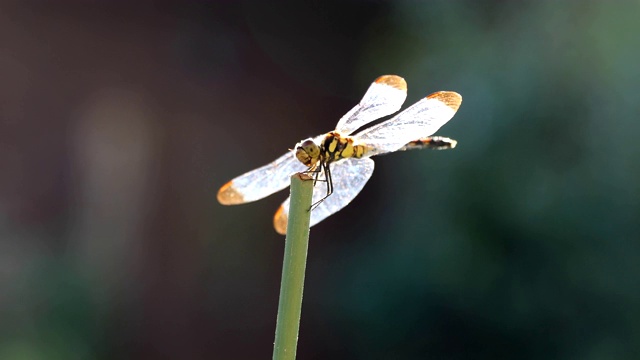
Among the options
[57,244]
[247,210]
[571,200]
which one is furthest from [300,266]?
[57,244]

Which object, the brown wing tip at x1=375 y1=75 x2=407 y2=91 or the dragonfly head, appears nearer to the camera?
the dragonfly head

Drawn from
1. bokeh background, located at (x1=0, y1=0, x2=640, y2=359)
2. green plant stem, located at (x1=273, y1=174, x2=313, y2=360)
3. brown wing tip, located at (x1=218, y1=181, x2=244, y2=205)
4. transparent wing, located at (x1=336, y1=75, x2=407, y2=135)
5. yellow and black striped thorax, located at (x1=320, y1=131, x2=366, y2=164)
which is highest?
bokeh background, located at (x1=0, y1=0, x2=640, y2=359)

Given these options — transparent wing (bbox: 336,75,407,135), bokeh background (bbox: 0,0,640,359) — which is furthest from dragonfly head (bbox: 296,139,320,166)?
bokeh background (bbox: 0,0,640,359)

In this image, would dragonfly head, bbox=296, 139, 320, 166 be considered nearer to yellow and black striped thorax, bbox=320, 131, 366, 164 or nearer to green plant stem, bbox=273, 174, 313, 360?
yellow and black striped thorax, bbox=320, 131, 366, 164

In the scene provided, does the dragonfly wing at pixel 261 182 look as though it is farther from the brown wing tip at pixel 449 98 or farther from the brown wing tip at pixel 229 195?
the brown wing tip at pixel 449 98

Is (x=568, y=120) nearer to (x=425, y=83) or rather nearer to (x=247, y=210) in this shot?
(x=425, y=83)

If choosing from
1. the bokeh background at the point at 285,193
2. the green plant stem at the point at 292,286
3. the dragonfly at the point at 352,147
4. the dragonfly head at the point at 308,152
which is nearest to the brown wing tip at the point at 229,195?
the dragonfly at the point at 352,147
